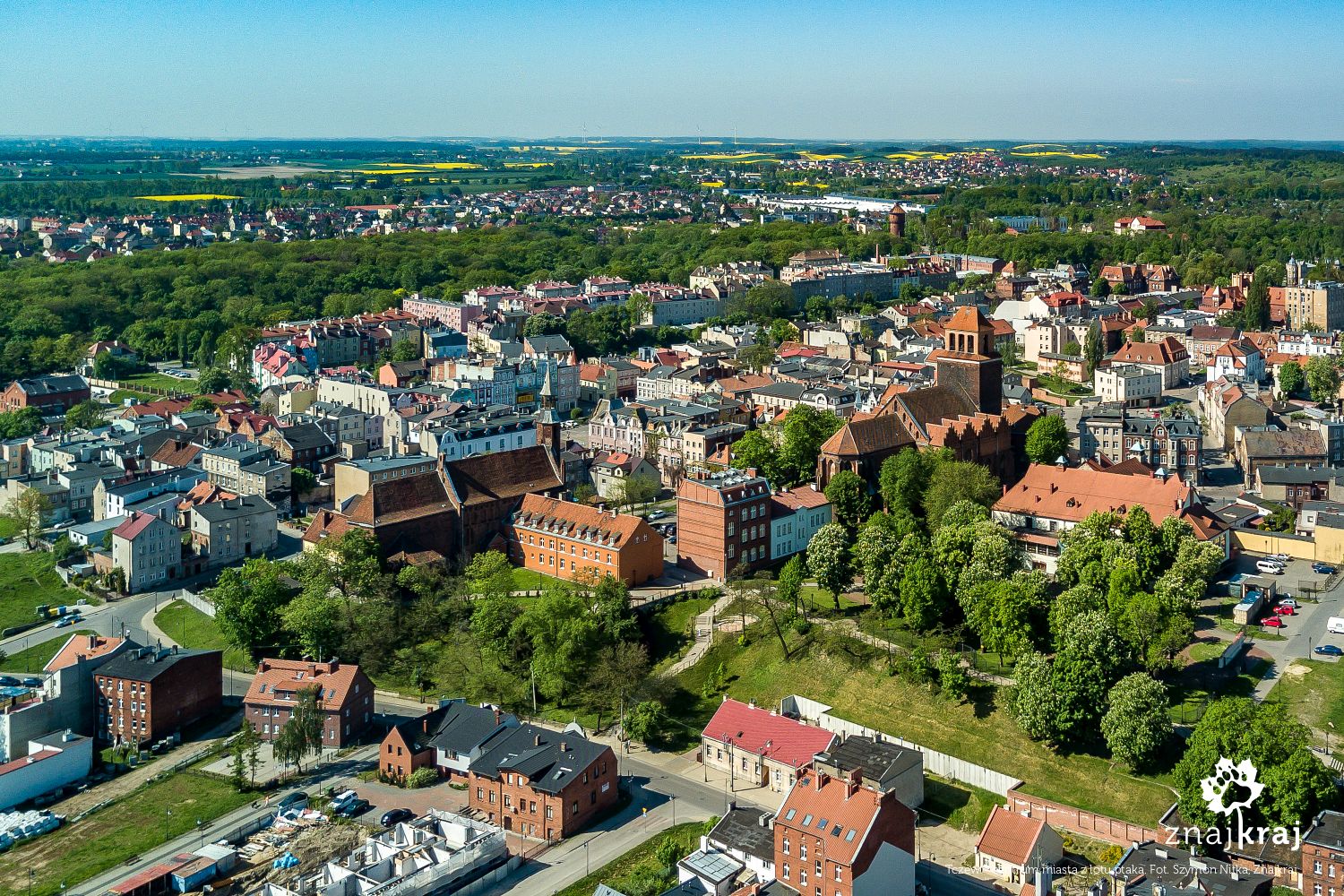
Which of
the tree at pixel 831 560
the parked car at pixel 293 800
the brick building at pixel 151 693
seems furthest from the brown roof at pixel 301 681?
the tree at pixel 831 560

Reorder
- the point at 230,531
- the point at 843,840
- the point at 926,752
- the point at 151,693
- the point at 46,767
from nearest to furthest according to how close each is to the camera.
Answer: the point at 843,840 → the point at 926,752 → the point at 46,767 → the point at 151,693 → the point at 230,531

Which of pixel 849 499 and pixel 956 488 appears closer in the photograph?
pixel 956 488

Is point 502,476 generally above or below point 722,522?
above

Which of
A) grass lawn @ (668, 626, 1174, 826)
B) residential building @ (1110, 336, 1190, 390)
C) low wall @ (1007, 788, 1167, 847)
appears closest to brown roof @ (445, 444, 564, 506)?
grass lawn @ (668, 626, 1174, 826)

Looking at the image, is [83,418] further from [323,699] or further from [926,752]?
[926,752]

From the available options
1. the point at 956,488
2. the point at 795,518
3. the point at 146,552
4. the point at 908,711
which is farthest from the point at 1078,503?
the point at 146,552

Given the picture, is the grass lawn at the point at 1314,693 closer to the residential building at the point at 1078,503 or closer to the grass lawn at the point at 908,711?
the grass lawn at the point at 908,711
